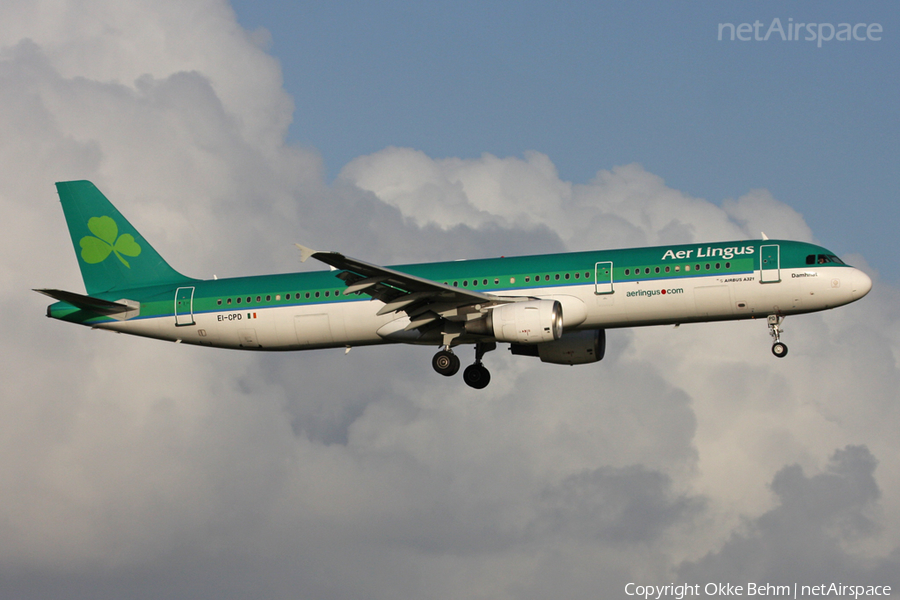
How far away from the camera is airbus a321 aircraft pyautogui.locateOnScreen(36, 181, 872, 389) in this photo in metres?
43.8

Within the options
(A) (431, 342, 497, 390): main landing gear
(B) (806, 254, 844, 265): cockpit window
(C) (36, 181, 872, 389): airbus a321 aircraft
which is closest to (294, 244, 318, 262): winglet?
(C) (36, 181, 872, 389): airbus a321 aircraft

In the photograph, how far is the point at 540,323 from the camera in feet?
142

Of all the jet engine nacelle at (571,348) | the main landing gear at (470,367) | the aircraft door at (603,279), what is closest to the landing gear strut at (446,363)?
the main landing gear at (470,367)

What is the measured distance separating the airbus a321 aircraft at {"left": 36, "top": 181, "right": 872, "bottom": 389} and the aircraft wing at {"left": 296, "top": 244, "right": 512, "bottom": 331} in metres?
0.06

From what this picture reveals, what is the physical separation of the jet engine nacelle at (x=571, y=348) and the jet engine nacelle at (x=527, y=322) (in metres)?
5.70

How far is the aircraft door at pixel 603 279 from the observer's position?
44.4m

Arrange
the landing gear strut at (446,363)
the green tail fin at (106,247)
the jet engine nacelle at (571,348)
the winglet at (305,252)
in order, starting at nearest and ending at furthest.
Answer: the winglet at (305,252) → the landing gear strut at (446,363) → the jet engine nacelle at (571,348) → the green tail fin at (106,247)

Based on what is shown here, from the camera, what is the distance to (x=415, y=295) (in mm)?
44688

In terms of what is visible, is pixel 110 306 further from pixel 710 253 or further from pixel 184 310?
pixel 710 253

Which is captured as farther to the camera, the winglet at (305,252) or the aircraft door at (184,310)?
the aircraft door at (184,310)

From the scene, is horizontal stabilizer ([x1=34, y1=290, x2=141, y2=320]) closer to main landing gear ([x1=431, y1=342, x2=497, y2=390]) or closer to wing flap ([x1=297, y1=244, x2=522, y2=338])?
wing flap ([x1=297, y1=244, x2=522, y2=338])

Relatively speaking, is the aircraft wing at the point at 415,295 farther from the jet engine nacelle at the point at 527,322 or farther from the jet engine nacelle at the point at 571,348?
the jet engine nacelle at the point at 571,348

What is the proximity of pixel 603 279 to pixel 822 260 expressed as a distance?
8.39 meters

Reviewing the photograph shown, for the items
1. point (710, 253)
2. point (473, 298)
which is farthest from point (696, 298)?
point (473, 298)
